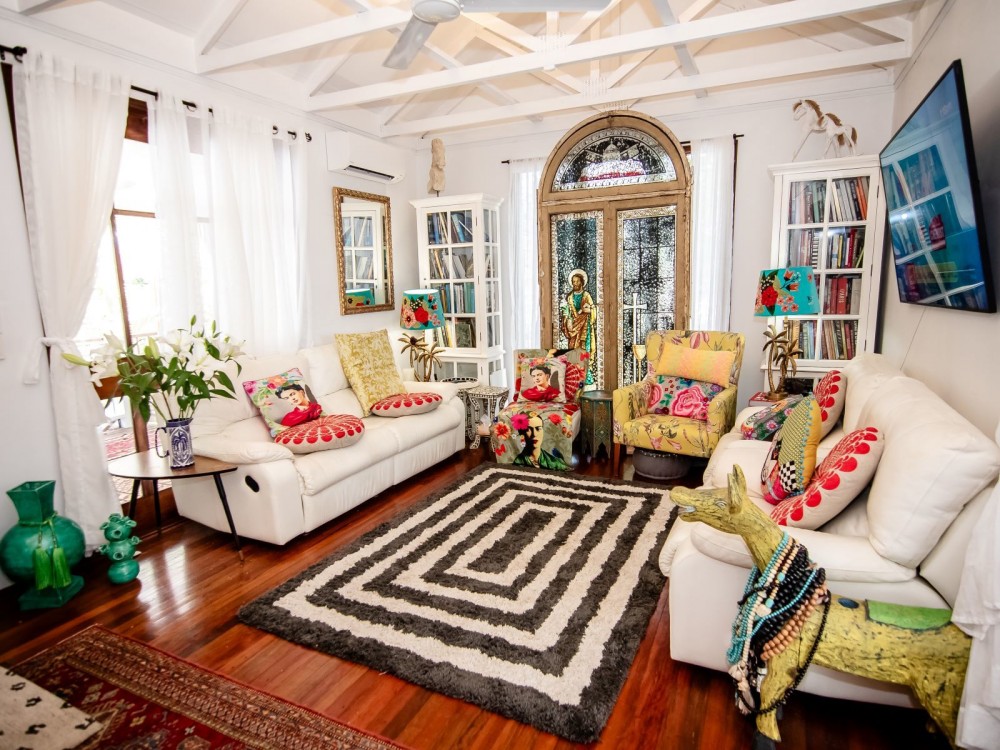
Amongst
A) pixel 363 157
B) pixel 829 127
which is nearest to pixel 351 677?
pixel 363 157

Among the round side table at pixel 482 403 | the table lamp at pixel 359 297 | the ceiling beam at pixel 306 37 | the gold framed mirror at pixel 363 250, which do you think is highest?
the ceiling beam at pixel 306 37

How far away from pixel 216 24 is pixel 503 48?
1859 mm

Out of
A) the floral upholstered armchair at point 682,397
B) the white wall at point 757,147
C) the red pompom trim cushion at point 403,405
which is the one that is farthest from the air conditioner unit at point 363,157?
the floral upholstered armchair at point 682,397

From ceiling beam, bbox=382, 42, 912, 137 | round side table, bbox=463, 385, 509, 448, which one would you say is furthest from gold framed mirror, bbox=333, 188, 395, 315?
round side table, bbox=463, 385, 509, 448

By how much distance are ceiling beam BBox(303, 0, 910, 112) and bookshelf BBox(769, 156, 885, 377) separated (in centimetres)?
124

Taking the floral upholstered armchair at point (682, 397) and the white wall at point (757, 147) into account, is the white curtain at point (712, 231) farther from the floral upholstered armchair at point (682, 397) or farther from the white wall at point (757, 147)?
the floral upholstered armchair at point (682, 397)

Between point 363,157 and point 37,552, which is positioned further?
point 363,157

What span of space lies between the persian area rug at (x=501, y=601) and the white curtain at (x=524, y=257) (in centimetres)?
218

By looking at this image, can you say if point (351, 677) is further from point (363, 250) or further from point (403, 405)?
point (363, 250)

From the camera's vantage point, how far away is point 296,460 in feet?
9.87

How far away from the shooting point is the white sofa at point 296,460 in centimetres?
284

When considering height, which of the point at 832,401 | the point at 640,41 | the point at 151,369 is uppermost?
the point at 640,41

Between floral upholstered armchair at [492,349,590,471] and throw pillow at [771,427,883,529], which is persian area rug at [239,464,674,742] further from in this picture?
throw pillow at [771,427,883,529]

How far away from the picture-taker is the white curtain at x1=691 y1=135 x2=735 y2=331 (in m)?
4.36
